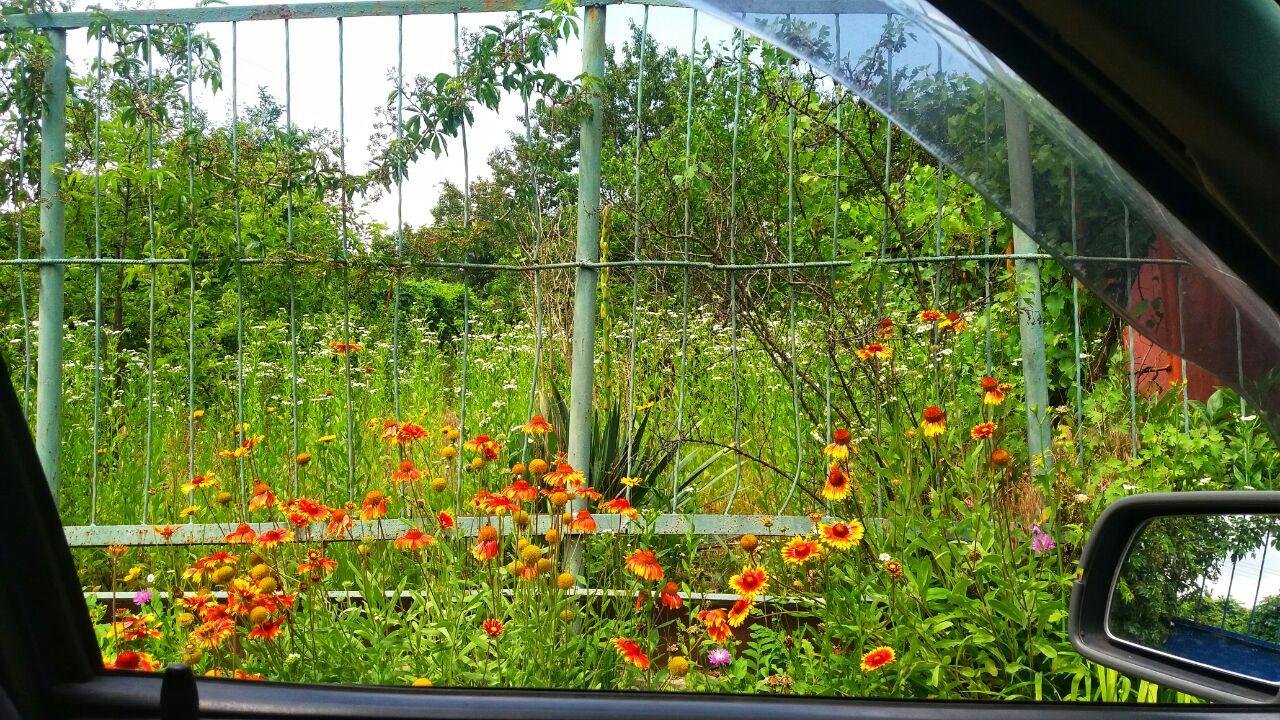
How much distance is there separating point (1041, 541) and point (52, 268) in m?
3.74

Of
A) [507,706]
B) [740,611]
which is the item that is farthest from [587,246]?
[507,706]

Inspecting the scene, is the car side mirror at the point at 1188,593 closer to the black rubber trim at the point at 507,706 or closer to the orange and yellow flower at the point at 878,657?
the black rubber trim at the point at 507,706

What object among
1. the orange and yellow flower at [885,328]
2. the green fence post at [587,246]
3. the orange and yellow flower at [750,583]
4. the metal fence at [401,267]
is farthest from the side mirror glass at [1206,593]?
the green fence post at [587,246]

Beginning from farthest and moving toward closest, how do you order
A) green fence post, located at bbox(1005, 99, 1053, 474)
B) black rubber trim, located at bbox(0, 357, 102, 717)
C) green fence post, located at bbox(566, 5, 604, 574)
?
green fence post, located at bbox(566, 5, 604, 574) → green fence post, located at bbox(1005, 99, 1053, 474) → black rubber trim, located at bbox(0, 357, 102, 717)

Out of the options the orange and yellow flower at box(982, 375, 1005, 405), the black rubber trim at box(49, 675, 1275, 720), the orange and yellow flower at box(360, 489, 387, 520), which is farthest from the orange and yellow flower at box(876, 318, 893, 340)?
the black rubber trim at box(49, 675, 1275, 720)

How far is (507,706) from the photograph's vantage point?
43.1 inches

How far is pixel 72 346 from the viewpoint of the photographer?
511 cm

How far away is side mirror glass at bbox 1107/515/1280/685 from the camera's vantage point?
1102 mm

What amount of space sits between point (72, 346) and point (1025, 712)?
523 cm

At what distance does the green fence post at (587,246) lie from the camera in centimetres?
384

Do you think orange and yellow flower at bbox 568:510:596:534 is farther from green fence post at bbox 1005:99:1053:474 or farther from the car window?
green fence post at bbox 1005:99:1053:474

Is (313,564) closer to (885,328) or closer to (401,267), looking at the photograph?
(401,267)

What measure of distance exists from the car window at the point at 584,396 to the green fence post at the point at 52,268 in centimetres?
2

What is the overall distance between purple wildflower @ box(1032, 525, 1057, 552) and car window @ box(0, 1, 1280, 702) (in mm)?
12
